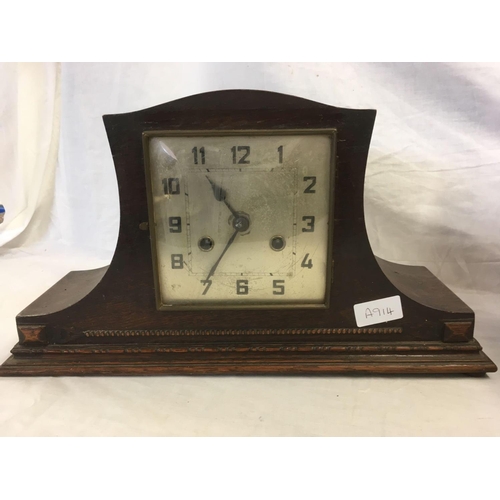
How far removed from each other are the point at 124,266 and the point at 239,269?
10.6 inches

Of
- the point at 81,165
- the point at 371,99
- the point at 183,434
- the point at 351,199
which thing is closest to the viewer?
Result: the point at 183,434

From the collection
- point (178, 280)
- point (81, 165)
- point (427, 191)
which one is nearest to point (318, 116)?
point (178, 280)

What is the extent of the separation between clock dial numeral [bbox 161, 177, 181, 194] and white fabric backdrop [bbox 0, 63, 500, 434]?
2.20 feet

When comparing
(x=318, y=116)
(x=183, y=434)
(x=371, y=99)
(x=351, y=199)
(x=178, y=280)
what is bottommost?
(x=183, y=434)

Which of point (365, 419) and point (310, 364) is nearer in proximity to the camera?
point (365, 419)

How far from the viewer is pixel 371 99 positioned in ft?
5.41

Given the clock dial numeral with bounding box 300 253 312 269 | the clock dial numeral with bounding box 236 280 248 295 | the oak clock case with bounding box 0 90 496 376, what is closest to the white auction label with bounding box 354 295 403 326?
the oak clock case with bounding box 0 90 496 376

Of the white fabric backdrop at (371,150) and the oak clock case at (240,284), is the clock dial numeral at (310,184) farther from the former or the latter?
the white fabric backdrop at (371,150)

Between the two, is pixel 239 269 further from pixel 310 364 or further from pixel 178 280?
pixel 310 364

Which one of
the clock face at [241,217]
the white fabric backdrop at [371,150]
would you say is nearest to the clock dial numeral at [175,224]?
the clock face at [241,217]

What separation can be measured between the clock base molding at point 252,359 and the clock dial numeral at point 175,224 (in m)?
0.28

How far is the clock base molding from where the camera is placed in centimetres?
117

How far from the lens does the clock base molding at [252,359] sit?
117 centimetres

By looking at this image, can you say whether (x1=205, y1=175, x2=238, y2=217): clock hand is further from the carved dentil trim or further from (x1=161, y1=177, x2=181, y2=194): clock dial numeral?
the carved dentil trim
